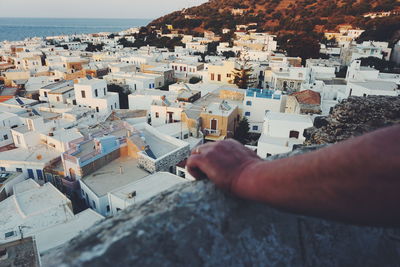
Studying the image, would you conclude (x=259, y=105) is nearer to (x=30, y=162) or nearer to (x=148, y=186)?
(x=148, y=186)

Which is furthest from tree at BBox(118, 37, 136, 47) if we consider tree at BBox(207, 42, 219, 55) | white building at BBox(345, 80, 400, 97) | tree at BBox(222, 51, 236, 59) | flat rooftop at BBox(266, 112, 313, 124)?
flat rooftop at BBox(266, 112, 313, 124)

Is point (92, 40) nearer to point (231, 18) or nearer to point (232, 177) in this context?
point (231, 18)

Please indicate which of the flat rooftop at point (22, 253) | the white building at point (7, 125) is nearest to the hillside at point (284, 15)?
the white building at point (7, 125)

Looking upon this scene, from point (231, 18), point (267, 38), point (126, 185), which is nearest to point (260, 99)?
point (126, 185)

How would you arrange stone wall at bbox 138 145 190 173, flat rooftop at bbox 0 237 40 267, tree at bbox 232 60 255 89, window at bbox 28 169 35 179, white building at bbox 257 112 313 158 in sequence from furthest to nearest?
tree at bbox 232 60 255 89 → window at bbox 28 169 35 179 → white building at bbox 257 112 313 158 → stone wall at bbox 138 145 190 173 → flat rooftop at bbox 0 237 40 267

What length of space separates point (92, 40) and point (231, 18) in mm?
38878

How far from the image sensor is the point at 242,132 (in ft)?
68.6

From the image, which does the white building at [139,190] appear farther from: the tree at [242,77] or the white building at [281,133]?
the tree at [242,77]

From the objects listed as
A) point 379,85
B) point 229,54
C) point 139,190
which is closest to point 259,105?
point 379,85

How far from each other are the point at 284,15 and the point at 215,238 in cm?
8707

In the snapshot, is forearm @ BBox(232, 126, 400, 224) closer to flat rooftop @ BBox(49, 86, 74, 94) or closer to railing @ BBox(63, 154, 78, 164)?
railing @ BBox(63, 154, 78, 164)

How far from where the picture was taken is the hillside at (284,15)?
65750 millimetres

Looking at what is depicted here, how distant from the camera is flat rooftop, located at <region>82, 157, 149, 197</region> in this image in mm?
12977

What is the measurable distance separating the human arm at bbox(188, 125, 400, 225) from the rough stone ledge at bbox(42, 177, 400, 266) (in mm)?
278
